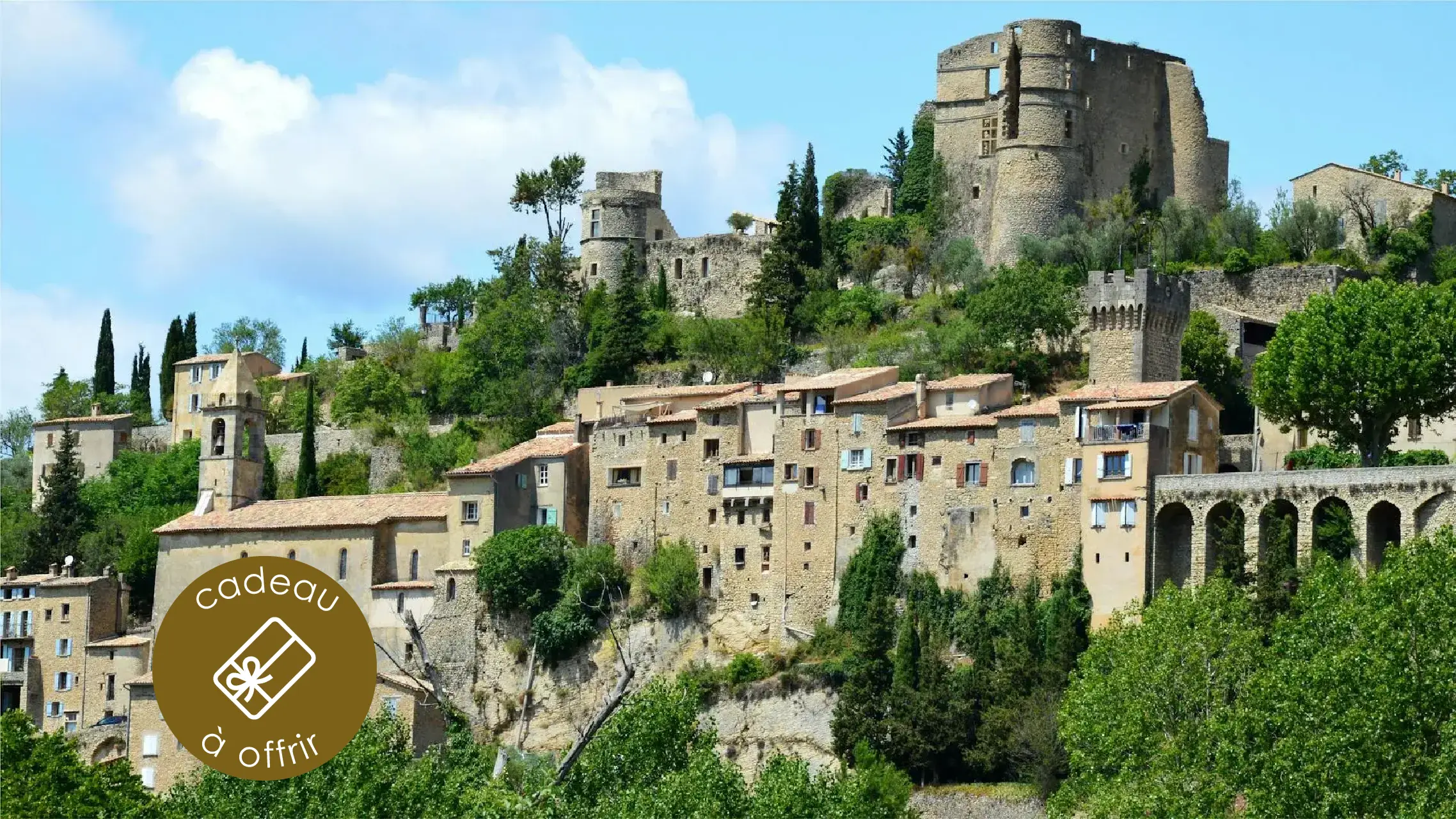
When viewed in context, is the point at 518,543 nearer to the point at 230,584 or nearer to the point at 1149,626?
the point at 1149,626

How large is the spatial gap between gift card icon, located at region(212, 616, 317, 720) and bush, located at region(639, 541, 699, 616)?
3726cm

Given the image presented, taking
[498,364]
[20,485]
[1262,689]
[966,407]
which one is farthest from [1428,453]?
[20,485]

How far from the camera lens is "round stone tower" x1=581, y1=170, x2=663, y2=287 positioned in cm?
10225

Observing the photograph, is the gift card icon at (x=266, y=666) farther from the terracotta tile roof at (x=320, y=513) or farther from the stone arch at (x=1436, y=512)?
the terracotta tile roof at (x=320, y=513)

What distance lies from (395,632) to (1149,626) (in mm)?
27298

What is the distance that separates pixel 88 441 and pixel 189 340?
7221mm

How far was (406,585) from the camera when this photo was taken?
79562mm

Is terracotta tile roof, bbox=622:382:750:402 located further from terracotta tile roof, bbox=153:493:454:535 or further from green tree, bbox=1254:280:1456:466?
green tree, bbox=1254:280:1456:466

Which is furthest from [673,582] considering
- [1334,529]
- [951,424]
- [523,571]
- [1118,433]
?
[1334,529]

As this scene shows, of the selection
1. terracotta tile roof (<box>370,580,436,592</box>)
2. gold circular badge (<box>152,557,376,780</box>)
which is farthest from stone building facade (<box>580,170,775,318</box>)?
gold circular badge (<box>152,557,376,780</box>)

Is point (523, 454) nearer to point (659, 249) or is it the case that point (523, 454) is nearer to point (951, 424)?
point (951, 424)

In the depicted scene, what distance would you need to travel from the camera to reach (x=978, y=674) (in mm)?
67688

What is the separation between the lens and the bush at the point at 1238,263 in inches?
3440

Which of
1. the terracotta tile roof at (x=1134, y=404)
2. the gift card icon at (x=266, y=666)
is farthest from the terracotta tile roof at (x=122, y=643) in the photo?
the gift card icon at (x=266, y=666)
